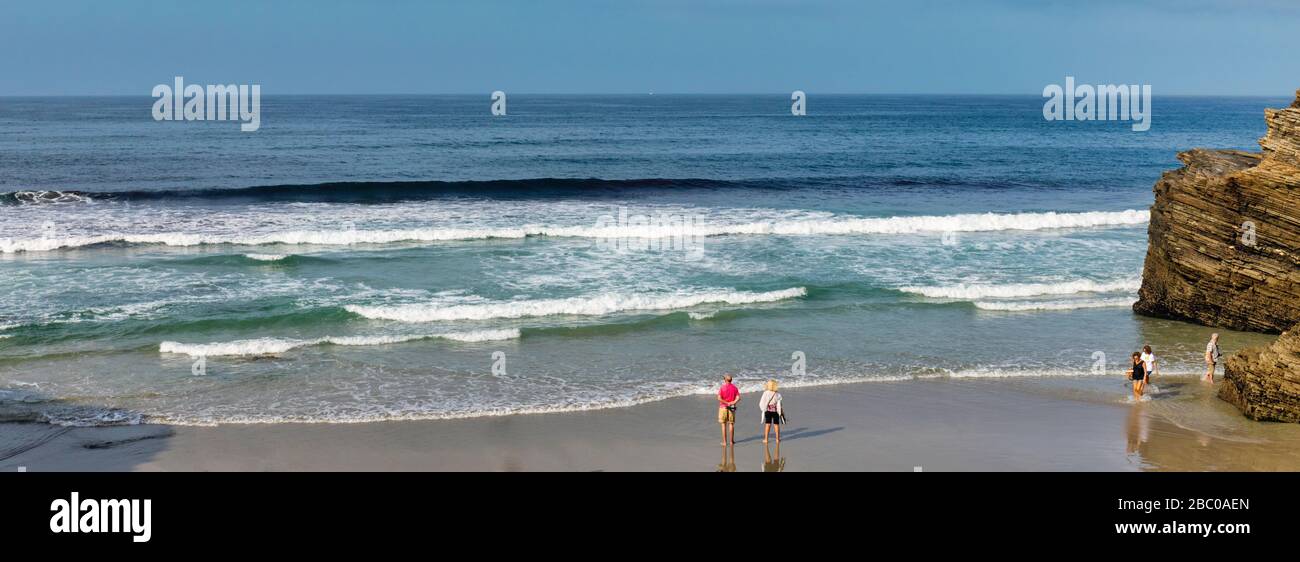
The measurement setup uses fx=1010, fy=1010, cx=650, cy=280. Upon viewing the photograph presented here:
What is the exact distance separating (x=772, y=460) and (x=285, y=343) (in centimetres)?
1052

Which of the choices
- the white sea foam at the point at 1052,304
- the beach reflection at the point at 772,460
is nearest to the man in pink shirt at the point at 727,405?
the beach reflection at the point at 772,460

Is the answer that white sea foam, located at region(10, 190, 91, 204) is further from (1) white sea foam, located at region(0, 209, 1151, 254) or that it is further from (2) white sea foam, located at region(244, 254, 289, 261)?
(2) white sea foam, located at region(244, 254, 289, 261)

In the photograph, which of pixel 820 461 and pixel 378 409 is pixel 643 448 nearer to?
pixel 820 461

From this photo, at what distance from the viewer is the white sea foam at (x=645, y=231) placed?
1157 inches

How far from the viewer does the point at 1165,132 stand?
301 ft

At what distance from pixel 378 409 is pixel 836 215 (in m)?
23.7

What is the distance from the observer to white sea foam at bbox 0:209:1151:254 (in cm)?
2939

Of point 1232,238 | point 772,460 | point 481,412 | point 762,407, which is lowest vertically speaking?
point 772,460

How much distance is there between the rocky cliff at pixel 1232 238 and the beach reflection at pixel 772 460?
1186cm

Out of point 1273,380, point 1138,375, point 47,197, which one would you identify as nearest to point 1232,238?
point 1138,375

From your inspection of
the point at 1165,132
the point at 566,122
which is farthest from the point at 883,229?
the point at 1165,132

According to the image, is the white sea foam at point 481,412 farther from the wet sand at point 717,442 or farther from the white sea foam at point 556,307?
the white sea foam at point 556,307

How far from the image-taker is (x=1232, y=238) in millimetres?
20250

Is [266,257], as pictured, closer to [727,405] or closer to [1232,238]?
[727,405]
